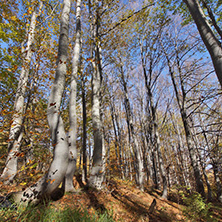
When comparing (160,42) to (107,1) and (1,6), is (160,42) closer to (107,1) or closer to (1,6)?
(107,1)

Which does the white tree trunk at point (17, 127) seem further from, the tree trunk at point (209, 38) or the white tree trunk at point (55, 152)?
the tree trunk at point (209, 38)

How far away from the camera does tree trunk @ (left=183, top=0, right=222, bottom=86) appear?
2004 mm

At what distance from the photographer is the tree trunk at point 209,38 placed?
6.57 ft

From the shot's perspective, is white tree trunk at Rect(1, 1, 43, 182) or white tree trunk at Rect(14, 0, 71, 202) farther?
white tree trunk at Rect(1, 1, 43, 182)

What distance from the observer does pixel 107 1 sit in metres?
6.26

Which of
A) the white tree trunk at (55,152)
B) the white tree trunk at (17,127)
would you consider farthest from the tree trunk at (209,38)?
the white tree trunk at (17,127)

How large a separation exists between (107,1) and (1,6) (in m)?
6.01

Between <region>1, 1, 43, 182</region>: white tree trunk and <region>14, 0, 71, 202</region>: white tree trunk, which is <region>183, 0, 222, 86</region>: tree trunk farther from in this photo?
<region>1, 1, 43, 182</region>: white tree trunk

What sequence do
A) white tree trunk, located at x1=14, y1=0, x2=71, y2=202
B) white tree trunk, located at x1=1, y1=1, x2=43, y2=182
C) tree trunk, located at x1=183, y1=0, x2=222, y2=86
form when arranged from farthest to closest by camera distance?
white tree trunk, located at x1=1, y1=1, x2=43, y2=182 → white tree trunk, located at x1=14, y1=0, x2=71, y2=202 → tree trunk, located at x1=183, y1=0, x2=222, y2=86

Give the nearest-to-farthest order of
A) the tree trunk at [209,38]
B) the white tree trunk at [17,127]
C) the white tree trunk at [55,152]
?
the tree trunk at [209,38], the white tree trunk at [55,152], the white tree trunk at [17,127]

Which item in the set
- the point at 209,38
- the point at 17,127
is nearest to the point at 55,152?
the point at 17,127

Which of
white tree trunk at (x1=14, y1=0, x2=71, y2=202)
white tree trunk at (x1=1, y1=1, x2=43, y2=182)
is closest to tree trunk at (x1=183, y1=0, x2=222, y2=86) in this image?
white tree trunk at (x1=14, y1=0, x2=71, y2=202)

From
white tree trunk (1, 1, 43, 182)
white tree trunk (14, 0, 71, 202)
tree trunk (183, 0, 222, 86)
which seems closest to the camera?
tree trunk (183, 0, 222, 86)

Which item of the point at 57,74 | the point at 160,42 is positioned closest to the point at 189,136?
the point at 160,42
